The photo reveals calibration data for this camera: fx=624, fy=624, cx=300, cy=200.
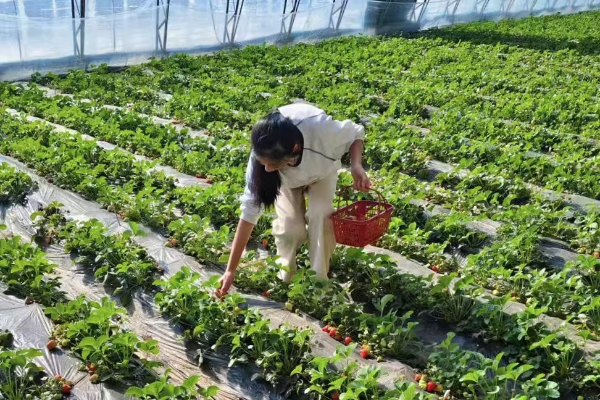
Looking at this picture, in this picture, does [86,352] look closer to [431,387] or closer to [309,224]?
[309,224]

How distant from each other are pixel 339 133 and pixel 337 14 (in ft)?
51.8

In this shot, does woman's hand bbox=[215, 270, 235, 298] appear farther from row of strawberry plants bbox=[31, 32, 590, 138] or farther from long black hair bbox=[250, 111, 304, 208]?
row of strawberry plants bbox=[31, 32, 590, 138]

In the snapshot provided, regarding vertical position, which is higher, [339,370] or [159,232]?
[339,370]

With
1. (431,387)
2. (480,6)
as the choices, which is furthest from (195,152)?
(480,6)

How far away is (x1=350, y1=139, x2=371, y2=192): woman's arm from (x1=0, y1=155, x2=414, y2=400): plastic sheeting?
905 millimetres

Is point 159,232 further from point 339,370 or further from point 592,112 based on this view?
point 592,112

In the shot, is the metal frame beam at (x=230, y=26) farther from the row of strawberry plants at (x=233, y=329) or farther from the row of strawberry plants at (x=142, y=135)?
the row of strawberry plants at (x=233, y=329)

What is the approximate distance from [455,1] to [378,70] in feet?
40.5

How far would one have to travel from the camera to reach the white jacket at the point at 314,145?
3652 mm

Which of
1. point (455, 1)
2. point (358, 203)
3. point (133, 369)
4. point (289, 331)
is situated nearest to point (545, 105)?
point (358, 203)

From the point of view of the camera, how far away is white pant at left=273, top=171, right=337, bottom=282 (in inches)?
154

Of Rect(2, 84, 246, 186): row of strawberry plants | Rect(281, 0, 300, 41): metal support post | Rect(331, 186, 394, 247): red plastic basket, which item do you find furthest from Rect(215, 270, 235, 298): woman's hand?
Rect(281, 0, 300, 41): metal support post

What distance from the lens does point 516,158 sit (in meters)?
6.52

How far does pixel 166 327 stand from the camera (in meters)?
3.83
